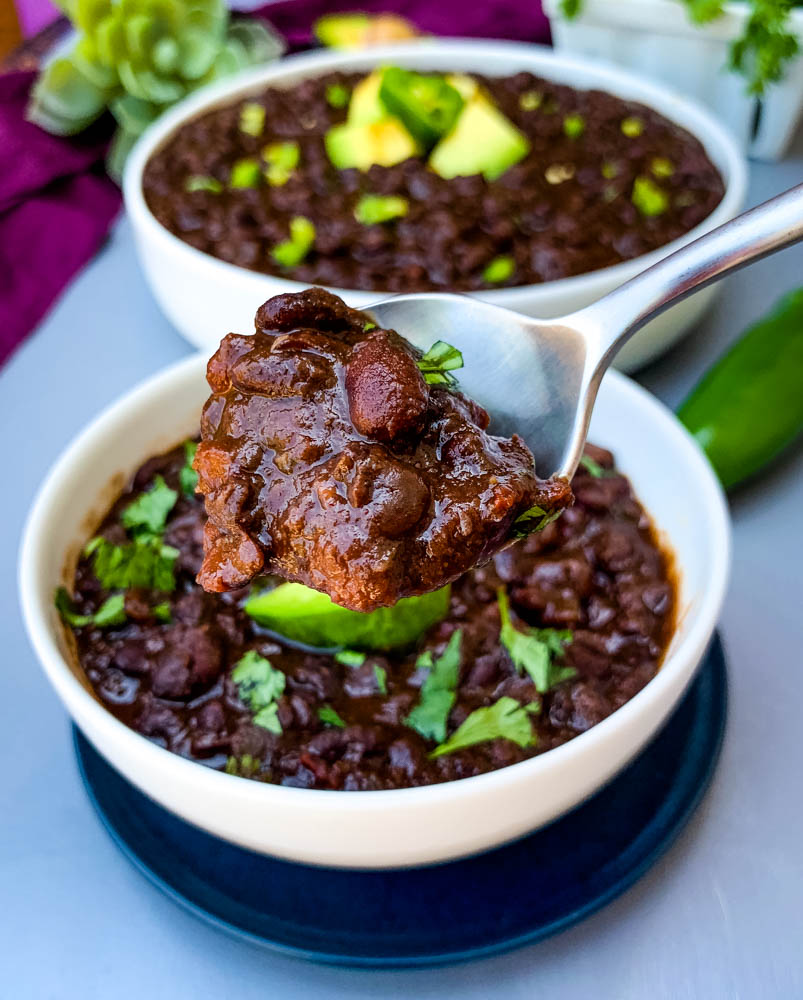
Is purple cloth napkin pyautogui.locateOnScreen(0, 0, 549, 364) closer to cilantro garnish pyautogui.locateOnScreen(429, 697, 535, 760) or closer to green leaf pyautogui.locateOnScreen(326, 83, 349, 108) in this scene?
green leaf pyautogui.locateOnScreen(326, 83, 349, 108)

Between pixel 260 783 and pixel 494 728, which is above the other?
pixel 260 783

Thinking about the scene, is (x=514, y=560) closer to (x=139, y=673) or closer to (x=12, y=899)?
(x=139, y=673)

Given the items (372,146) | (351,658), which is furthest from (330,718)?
(372,146)

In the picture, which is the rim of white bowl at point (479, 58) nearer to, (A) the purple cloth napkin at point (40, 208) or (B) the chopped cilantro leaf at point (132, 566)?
(A) the purple cloth napkin at point (40, 208)

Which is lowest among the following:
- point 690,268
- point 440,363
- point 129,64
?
point 129,64

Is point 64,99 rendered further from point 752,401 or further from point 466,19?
point 752,401

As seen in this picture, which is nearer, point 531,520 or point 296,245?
point 531,520

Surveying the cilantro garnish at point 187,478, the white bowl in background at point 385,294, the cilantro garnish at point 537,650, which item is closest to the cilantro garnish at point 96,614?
the cilantro garnish at point 187,478
